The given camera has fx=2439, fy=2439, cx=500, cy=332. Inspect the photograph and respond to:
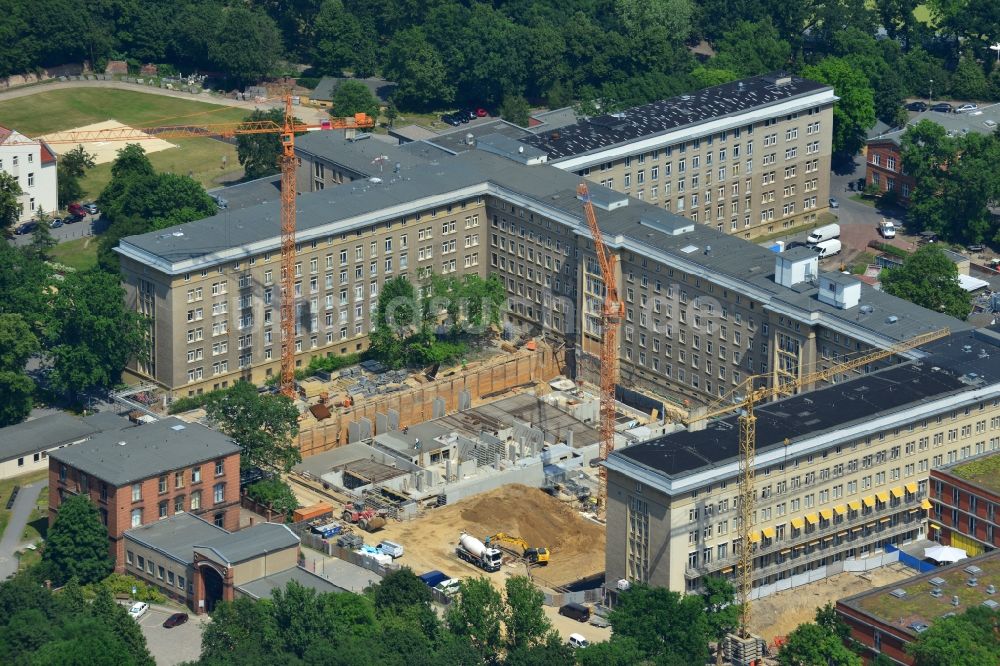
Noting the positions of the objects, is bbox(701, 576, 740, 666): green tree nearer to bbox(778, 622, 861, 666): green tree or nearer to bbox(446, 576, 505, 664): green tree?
bbox(778, 622, 861, 666): green tree

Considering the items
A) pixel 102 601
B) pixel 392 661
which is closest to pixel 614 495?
pixel 392 661

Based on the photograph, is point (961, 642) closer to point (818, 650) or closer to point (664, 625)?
point (818, 650)

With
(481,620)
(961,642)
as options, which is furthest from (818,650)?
Answer: (481,620)

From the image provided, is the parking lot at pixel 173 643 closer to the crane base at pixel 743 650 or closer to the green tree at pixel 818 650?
the crane base at pixel 743 650

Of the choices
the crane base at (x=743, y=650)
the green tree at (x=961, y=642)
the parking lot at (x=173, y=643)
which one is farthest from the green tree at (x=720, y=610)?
the parking lot at (x=173, y=643)

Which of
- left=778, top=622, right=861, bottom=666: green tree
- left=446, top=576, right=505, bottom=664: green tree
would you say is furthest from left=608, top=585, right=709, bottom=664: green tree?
left=446, top=576, right=505, bottom=664: green tree
